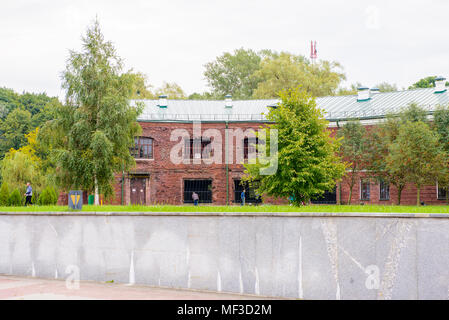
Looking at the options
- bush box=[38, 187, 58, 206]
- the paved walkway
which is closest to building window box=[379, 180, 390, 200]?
bush box=[38, 187, 58, 206]

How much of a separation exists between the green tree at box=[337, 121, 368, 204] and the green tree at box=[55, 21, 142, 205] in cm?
1596

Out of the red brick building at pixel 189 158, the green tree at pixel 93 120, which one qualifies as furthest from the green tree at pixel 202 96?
the green tree at pixel 93 120

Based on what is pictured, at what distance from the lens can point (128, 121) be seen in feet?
81.5

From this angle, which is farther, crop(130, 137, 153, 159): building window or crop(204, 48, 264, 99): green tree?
crop(204, 48, 264, 99): green tree

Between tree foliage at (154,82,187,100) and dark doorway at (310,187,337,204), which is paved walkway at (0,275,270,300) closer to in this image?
dark doorway at (310,187,337,204)

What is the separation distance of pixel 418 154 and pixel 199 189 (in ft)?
56.1

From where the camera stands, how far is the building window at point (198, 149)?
39.4m

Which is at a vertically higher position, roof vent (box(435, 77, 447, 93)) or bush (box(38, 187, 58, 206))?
roof vent (box(435, 77, 447, 93))

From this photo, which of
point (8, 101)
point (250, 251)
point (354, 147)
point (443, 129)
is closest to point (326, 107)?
point (354, 147)

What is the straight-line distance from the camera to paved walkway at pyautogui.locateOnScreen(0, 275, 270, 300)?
9.95 m

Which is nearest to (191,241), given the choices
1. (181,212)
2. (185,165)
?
(181,212)

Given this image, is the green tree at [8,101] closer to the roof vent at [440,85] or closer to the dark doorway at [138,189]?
the dark doorway at [138,189]

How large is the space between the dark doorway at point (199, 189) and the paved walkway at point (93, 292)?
89.3 ft

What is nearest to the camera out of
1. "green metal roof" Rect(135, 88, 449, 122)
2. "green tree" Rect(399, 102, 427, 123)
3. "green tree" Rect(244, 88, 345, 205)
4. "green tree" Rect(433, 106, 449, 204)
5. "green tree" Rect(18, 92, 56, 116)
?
"green tree" Rect(244, 88, 345, 205)
